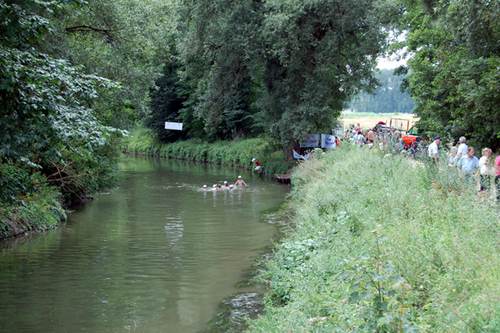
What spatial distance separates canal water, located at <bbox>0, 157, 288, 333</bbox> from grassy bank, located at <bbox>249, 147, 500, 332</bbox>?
6.32ft

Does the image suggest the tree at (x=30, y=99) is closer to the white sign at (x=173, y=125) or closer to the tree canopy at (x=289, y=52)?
the tree canopy at (x=289, y=52)

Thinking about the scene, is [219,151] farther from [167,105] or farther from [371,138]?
[371,138]

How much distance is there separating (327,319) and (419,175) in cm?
628

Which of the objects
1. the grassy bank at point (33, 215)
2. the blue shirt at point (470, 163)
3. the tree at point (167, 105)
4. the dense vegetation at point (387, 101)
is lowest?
the grassy bank at point (33, 215)

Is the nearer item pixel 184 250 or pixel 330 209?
pixel 330 209

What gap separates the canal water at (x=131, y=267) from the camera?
858 cm

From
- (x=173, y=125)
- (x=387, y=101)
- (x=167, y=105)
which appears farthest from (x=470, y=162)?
(x=387, y=101)

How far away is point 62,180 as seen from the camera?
19125 mm

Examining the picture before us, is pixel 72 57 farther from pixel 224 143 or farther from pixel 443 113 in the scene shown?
pixel 224 143

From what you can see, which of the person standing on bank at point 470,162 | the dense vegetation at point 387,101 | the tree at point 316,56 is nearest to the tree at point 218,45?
the tree at point 316,56

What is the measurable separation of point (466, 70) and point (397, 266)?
1363 cm

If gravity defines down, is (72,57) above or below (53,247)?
above

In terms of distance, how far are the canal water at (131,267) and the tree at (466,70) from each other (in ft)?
29.7

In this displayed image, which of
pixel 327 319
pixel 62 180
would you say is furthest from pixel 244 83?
pixel 327 319
